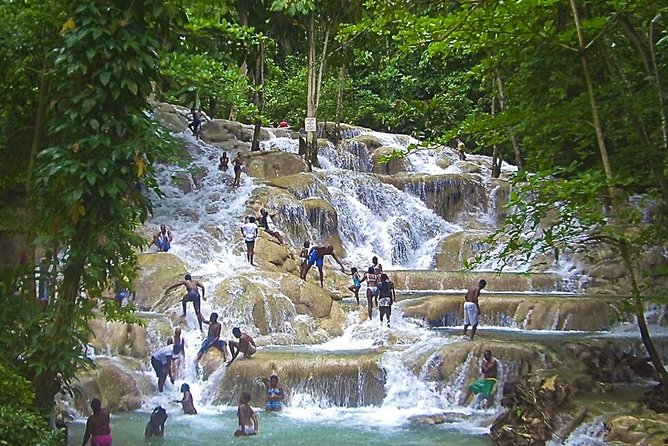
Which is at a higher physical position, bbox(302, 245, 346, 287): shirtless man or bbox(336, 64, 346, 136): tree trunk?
bbox(336, 64, 346, 136): tree trunk

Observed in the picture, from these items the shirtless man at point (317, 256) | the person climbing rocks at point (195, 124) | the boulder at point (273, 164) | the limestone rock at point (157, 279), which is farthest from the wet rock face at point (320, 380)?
the person climbing rocks at point (195, 124)

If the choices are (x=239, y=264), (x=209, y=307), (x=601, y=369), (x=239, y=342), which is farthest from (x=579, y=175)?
(x=239, y=264)

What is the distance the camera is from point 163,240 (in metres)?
18.0

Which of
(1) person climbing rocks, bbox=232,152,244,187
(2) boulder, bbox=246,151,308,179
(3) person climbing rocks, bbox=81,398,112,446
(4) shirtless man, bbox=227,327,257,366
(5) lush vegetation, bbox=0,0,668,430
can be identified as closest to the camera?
(5) lush vegetation, bbox=0,0,668,430

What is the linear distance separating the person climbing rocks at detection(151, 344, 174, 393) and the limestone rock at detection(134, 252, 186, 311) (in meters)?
2.84

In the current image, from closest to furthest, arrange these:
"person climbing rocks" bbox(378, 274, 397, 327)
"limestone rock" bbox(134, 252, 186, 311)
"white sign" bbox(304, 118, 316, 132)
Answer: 1. "person climbing rocks" bbox(378, 274, 397, 327)
2. "limestone rock" bbox(134, 252, 186, 311)
3. "white sign" bbox(304, 118, 316, 132)

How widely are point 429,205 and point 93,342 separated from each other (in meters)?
13.5

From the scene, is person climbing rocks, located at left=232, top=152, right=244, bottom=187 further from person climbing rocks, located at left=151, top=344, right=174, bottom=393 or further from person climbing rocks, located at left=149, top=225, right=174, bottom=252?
person climbing rocks, located at left=151, top=344, right=174, bottom=393

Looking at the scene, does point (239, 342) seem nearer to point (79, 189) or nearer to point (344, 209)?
point (79, 189)

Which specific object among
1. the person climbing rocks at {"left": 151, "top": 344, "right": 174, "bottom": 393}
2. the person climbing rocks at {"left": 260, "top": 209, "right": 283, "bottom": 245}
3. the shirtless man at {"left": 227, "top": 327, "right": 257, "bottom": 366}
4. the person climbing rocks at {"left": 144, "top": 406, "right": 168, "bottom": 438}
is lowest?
the person climbing rocks at {"left": 144, "top": 406, "right": 168, "bottom": 438}

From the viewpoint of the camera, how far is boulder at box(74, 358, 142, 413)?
1119cm

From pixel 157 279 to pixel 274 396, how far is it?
18.4 ft

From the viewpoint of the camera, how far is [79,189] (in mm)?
6246

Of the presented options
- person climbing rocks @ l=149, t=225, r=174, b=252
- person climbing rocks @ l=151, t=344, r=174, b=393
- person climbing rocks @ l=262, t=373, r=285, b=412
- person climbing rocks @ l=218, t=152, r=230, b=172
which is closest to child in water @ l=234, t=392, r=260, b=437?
person climbing rocks @ l=262, t=373, r=285, b=412
